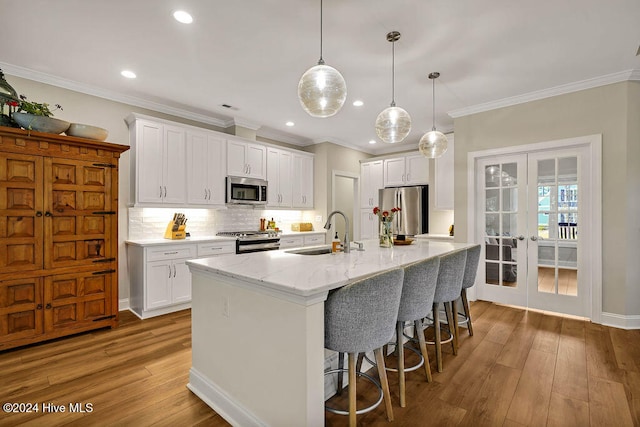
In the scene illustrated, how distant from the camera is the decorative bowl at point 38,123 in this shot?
2.80 m

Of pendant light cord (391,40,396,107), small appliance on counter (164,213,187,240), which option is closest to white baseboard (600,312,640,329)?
pendant light cord (391,40,396,107)

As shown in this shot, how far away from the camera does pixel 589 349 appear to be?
2766 mm

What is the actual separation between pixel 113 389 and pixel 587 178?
501cm

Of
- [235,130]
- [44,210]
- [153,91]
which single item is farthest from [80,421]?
[235,130]

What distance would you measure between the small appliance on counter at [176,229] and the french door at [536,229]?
4.05 m

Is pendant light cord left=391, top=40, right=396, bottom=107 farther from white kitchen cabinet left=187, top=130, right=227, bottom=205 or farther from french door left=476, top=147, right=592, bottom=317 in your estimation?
white kitchen cabinet left=187, top=130, right=227, bottom=205

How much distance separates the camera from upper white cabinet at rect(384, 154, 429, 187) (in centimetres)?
567

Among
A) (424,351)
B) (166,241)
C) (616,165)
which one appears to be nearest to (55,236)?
(166,241)

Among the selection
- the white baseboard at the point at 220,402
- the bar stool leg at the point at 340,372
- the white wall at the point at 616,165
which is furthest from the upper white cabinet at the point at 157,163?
the white wall at the point at 616,165

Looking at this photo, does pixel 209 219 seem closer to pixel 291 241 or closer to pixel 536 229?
pixel 291 241

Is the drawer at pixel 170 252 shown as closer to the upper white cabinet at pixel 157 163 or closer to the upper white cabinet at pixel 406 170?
the upper white cabinet at pixel 157 163

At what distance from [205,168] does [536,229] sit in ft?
14.8

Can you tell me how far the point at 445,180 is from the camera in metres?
5.04

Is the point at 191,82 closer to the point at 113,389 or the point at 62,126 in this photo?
the point at 62,126
